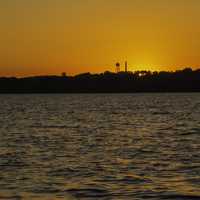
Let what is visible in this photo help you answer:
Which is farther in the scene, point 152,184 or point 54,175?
point 54,175

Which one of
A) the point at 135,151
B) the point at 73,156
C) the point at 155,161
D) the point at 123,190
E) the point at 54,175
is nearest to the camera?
the point at 123,190

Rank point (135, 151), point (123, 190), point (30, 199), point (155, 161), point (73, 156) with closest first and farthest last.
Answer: point (30, 199) → point (123, 190) → point (155, 161) → point (73, 156) → point (135, 151)

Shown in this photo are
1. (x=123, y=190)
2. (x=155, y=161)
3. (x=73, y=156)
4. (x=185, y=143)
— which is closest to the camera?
(x=123, y=190)

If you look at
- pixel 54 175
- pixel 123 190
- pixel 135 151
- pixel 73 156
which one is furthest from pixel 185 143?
pixel 123 190

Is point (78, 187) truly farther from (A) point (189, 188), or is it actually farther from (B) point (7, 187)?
(A) point (189, 188)

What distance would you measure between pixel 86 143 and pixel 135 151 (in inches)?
282

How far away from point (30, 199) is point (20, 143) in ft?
72.5

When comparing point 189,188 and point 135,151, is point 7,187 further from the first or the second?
point 135,151

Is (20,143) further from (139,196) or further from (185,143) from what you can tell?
(139,196)

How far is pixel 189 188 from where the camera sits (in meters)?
23.2

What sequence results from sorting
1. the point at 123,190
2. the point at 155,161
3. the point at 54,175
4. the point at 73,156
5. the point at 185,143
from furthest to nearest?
the point at 185,143 < the point at 73,156 < the point at 155,161 < the point at 54,175 < the point at 123,190

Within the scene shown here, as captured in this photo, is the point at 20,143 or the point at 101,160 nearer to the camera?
the point at 101,160

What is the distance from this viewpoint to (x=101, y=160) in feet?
105

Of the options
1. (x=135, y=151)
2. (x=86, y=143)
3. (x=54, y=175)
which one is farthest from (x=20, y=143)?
(x=54, y=175)
